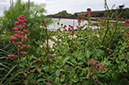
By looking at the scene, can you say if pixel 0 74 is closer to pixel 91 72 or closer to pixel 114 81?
pixel 91 72

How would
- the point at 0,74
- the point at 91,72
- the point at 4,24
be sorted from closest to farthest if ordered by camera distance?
the point at 91,72, the point at 0,74, the point at 4,24

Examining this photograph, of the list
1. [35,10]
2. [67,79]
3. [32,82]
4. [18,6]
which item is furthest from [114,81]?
[18,6]

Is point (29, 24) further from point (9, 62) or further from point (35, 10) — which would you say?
point (9, 62)

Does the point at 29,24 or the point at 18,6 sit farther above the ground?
the point at 18,6

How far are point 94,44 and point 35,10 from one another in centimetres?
99

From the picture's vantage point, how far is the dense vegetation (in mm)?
1351

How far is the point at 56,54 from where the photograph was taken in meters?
1.57

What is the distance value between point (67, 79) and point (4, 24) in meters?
1.10

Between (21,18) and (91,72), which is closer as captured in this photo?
(91,72)

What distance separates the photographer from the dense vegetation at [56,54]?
53.2 inches

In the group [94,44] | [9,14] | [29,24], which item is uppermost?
[9,14]

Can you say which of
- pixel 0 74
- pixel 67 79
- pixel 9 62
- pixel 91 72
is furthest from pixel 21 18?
pixel 91 72

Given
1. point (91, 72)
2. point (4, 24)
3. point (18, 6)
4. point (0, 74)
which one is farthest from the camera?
point (18, 6)

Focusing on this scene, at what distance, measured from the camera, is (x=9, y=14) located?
207 cm
